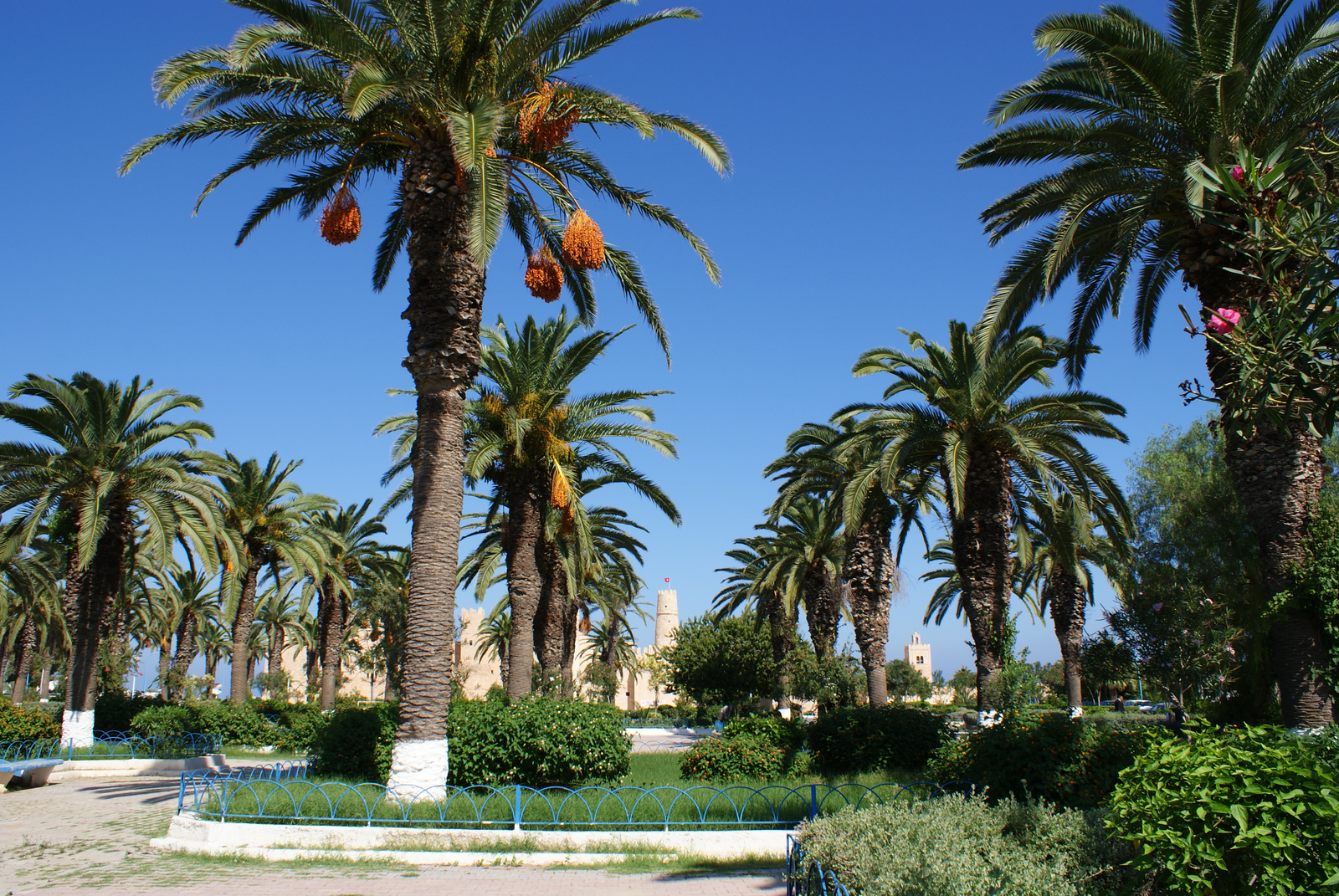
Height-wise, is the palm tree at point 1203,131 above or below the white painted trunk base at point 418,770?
above

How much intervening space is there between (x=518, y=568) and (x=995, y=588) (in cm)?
967

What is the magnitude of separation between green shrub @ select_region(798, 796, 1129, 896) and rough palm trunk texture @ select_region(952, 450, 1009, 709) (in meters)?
11.2

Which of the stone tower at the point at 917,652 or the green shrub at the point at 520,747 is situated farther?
the stone tower at the point at 917,652

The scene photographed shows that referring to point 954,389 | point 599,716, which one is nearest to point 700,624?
point 954,389

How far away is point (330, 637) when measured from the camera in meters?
30.8

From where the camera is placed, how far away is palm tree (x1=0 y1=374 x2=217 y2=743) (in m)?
18.8

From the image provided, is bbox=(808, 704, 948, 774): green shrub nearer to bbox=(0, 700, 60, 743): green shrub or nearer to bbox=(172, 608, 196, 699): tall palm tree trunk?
bbox=(0, 700, 60, 743): green shrub

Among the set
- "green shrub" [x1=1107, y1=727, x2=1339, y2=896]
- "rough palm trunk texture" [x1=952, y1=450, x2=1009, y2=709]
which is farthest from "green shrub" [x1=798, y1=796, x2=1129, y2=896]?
"rough palm trunk texture" [x1=952, y1=450, x2=1009, y2=709]

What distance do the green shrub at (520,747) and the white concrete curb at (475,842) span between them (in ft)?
7.72

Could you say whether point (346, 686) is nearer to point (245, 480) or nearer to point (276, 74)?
point (245, 480)

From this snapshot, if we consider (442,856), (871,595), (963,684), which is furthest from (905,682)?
(442,856)

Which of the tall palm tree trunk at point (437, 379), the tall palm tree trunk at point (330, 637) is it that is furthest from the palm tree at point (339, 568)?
the tall palm tree trunk at point (437, 379)

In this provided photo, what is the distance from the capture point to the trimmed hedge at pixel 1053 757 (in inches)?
376

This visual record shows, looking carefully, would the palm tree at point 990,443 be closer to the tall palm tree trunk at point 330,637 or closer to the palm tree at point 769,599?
the palm tree at point 769,599
